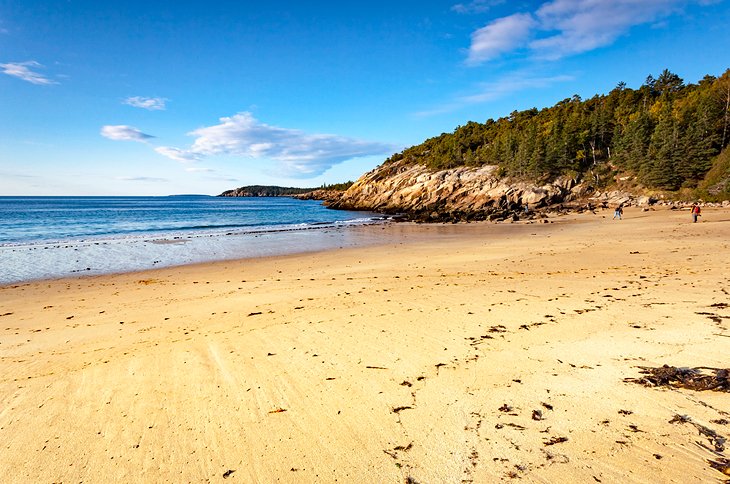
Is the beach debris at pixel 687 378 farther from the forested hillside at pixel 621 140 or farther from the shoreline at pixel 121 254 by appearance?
the forested hillside at pixel 621 140

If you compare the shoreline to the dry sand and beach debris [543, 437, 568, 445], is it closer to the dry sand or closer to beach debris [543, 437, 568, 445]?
the dry sand

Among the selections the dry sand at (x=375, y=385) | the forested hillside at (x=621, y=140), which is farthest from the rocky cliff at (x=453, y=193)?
the dry sand at (x=375, y=385)

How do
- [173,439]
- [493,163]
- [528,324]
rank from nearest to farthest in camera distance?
[173,439] < [528,324] < [493,163]

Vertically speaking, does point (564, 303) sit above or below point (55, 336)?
above

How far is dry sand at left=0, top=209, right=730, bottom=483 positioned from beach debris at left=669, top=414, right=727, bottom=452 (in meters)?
0.05

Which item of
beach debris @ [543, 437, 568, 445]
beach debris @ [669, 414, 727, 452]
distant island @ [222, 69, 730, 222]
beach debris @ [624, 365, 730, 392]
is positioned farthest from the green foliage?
beach debris @ [543, 437, 568, 445]

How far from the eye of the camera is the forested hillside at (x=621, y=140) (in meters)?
45.9

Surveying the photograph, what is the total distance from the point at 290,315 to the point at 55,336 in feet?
19.4

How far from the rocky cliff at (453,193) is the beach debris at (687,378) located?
39.9m

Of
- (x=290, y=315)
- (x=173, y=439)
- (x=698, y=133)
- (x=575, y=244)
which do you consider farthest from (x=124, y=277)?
(x=698, y=133)

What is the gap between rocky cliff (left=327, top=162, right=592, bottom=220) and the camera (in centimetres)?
5431

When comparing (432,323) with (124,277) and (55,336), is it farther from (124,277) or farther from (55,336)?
(124,277)

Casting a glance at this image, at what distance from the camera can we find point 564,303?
8.78m

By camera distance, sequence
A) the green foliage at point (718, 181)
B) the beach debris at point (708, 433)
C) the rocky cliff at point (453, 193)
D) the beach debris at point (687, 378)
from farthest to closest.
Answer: the rocky cliff at point (453, 193), the green foliage at point (718, 181), the beach debris at point (687, 378), the beach debris at point (708, 433)
